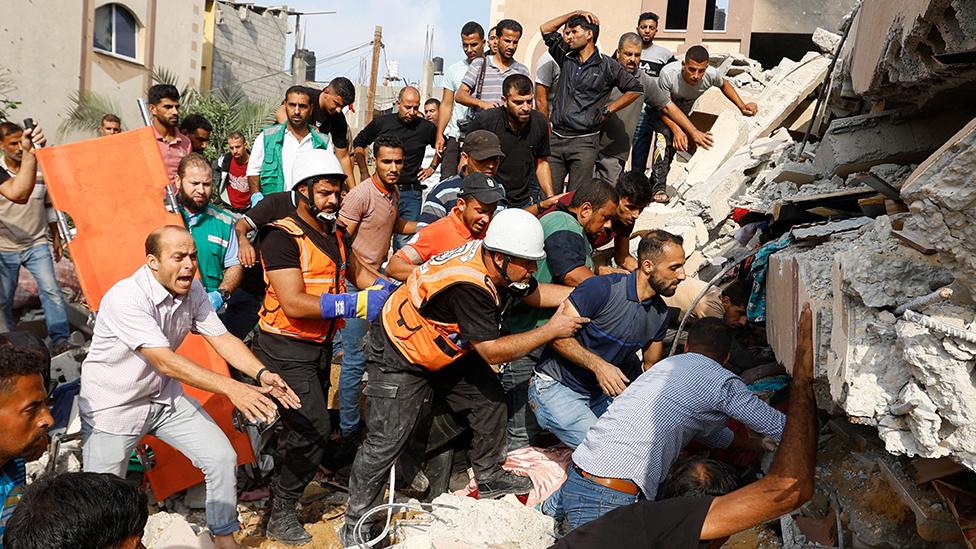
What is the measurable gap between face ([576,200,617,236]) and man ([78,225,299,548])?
2.19 metres

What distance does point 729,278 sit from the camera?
5.33 metres

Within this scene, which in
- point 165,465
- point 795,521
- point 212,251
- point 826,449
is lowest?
point 165,465

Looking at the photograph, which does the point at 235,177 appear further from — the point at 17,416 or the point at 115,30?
the point at 115,30

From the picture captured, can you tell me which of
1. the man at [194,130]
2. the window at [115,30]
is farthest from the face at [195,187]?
the window at [115,30]

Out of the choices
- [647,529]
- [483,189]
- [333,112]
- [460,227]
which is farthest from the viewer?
[333,112]

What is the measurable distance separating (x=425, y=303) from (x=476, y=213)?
0.87 meters

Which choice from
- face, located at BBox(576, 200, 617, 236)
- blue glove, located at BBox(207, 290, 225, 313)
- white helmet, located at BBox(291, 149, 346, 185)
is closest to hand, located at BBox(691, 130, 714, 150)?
face, located at BBox(576, 200, 617, 236)

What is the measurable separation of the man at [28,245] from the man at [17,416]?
3812 mm

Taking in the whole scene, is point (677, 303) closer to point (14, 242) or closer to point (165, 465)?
point (165, 465)

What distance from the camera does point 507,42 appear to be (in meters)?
7.36

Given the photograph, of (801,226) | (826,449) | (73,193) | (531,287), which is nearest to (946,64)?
(801,226)

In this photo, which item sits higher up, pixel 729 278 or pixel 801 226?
pixel 801 226

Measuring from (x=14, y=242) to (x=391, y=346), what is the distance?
4.12 meters

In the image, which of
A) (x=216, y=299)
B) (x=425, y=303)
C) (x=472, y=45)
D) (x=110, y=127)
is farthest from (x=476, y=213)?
(x=110, y=127)
